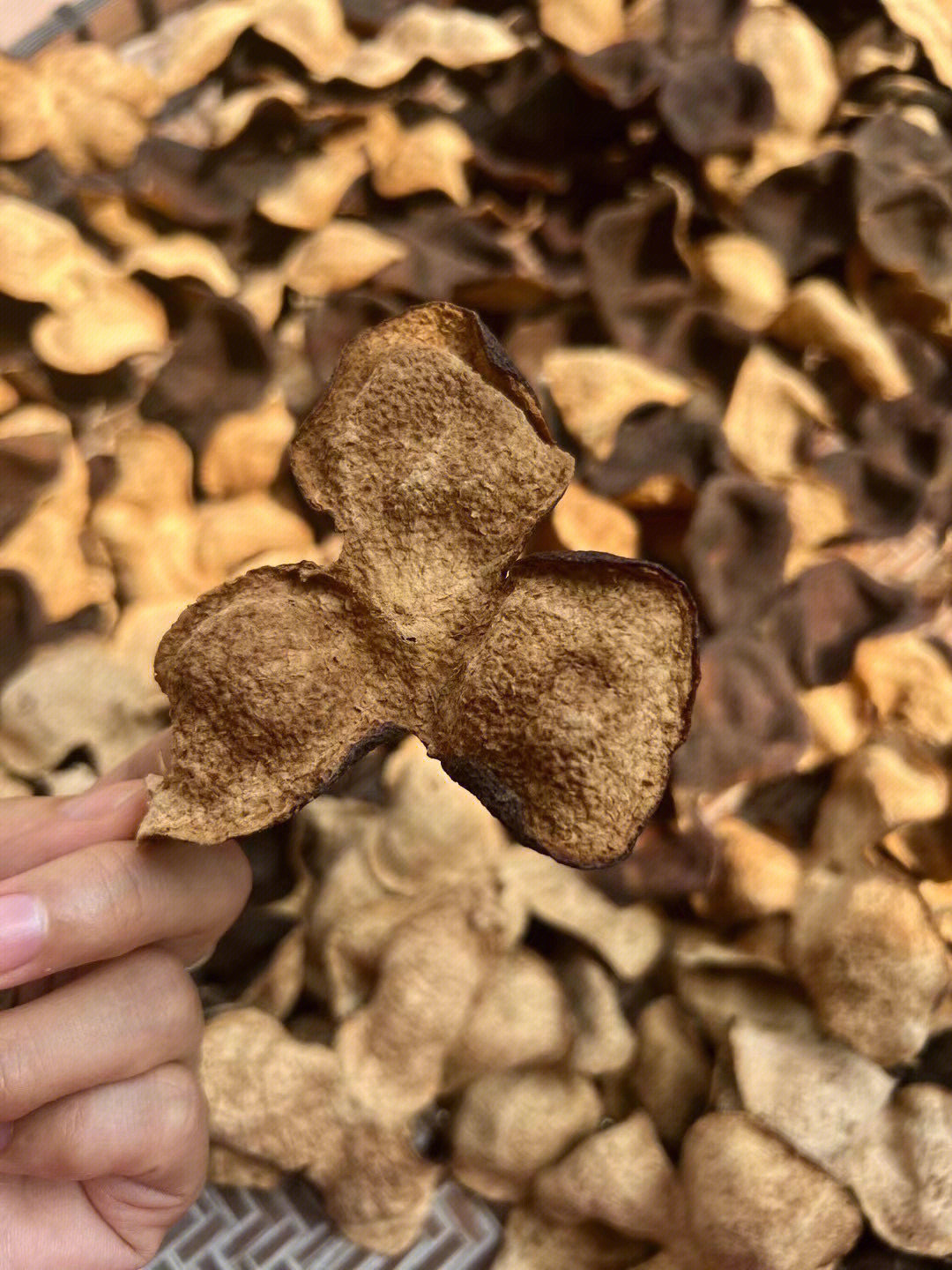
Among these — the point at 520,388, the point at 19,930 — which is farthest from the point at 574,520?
the point at 19,930

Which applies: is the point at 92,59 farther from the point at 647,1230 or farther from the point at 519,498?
the point at 647,1230

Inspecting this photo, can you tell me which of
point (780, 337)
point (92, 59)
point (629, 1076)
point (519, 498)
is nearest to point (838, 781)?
point (629, 1076)

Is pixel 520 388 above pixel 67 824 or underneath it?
above

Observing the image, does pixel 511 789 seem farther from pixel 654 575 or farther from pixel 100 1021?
pixel 100 1021

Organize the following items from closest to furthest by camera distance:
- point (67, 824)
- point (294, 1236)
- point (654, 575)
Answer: point (654, 575)
point (67, 824)
point (294, 1236)

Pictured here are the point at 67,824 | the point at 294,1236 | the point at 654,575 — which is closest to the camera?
the point at 654,575

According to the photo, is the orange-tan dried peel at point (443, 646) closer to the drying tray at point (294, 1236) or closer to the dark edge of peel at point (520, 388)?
the dark edge of peel at point (520, 388)

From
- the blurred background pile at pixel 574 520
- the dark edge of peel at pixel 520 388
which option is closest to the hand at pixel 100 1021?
the blurred background pile at pixel 574 520

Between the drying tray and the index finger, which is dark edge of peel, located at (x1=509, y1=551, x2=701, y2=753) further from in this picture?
the drying tray
